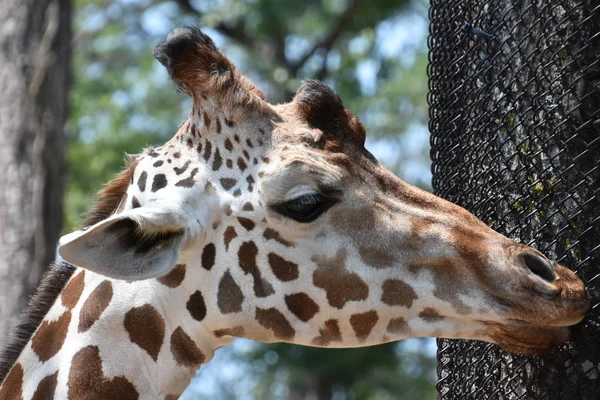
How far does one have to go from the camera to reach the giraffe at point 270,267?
3.25 meters

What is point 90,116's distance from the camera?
16.7 m

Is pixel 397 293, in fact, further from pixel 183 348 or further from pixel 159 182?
pixel 159 182

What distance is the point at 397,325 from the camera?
11.1ft

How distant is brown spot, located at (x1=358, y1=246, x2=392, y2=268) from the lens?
133 inches

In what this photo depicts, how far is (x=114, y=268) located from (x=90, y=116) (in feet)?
45.9

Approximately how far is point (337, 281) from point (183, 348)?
0.65 m

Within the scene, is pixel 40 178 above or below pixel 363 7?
below

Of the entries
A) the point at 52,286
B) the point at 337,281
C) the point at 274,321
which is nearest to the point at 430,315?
the point at 337,281

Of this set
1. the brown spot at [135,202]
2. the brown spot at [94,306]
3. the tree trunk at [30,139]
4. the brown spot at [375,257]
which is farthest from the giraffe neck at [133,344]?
the tree trunk at [30,139]

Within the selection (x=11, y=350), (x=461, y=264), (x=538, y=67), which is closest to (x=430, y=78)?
(x=538, y=67)

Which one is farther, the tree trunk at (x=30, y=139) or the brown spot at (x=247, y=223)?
the tree trunk at (x=30, y=139)

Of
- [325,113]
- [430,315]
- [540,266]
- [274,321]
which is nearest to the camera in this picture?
[540,266]

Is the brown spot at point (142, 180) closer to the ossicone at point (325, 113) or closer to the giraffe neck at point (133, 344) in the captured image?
the giraffe neck at point (133, 344)

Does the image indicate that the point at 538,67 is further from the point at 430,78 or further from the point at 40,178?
the point at 40,178
